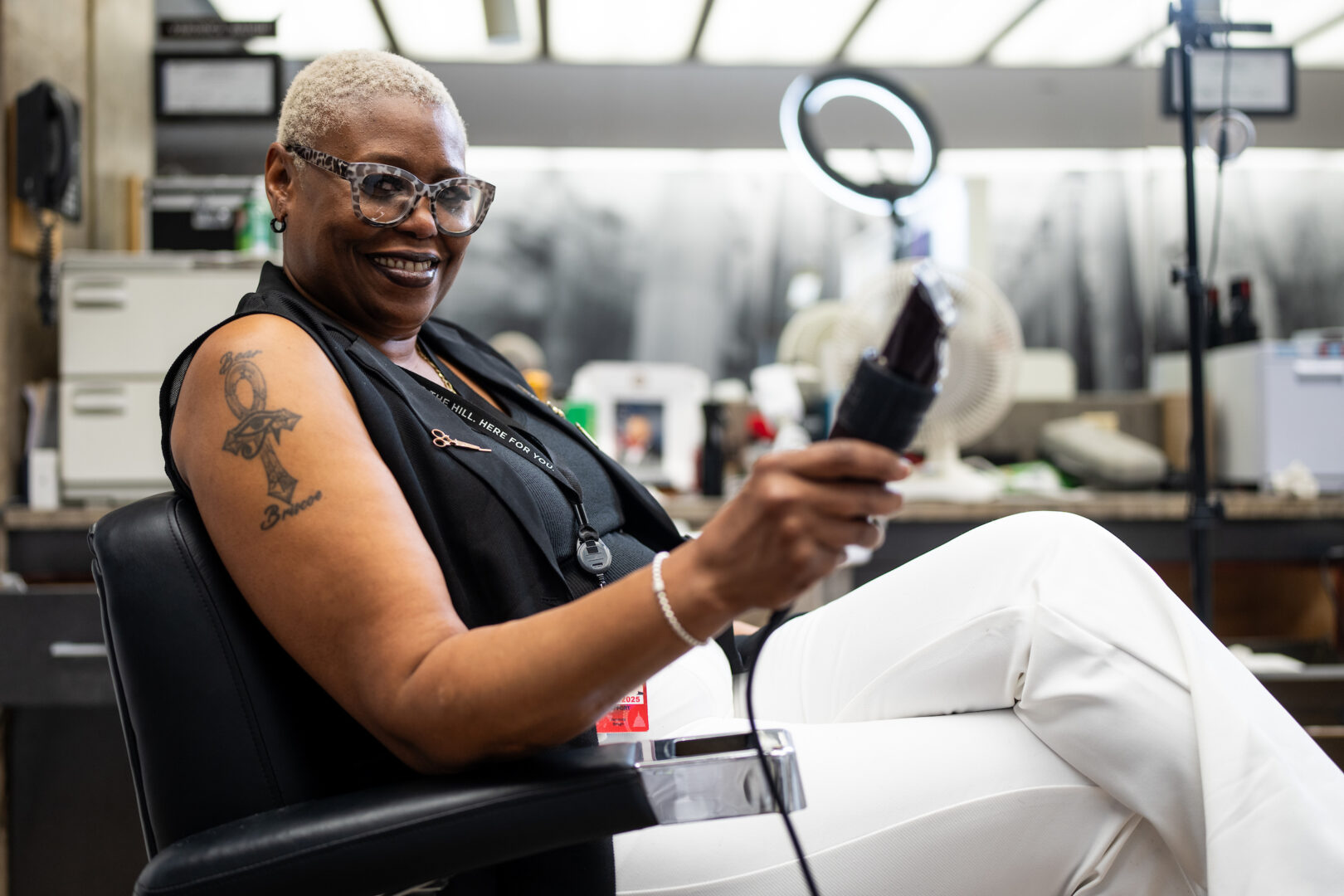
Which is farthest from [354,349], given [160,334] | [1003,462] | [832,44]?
[832,44]

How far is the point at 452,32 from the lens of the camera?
5531 millimetres

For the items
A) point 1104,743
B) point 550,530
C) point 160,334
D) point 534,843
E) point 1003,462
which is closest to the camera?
point 534,843

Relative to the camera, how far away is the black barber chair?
0.60 m

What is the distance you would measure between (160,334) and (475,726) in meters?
1.83

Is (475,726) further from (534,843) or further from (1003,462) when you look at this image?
(1003,462)

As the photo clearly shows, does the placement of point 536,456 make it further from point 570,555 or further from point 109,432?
point 109,432

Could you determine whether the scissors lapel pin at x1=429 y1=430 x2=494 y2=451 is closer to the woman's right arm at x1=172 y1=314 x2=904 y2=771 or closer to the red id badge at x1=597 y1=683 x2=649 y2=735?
the woman's right arm at x1=172 y1=314 x2=904 y2=771

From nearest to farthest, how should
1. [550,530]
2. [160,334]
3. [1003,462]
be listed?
[550,530]
[160,334]
[1003,462]

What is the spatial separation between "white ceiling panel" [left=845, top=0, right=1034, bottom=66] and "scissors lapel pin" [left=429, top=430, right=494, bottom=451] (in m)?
5.07

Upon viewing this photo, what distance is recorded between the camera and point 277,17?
92.9 inches

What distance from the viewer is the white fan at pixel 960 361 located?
229cm

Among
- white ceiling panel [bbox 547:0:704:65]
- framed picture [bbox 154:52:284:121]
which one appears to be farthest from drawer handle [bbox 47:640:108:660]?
white ceiling panel [bbox 547:0:704:65]

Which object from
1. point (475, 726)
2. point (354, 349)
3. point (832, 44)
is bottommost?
point (475, 726)

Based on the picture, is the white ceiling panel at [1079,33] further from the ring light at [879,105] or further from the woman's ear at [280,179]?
the woman's ear at [280,179]
